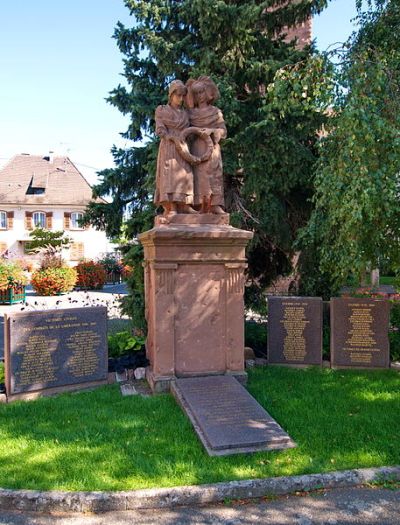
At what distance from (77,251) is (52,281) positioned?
21056 millimetres

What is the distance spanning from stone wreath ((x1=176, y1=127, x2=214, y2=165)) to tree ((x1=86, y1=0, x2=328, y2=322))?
71.3 inches

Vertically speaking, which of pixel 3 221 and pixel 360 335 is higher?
pixel 3 221

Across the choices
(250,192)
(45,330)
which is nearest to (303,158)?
(250,192)

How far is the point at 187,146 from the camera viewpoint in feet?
23.4

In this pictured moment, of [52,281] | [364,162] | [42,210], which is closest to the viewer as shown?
[364,162]

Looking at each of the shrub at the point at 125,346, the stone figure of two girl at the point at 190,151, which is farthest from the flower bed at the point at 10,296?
the stone figure of two girl at the point at 190,151

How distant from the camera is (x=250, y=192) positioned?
9.59 meters

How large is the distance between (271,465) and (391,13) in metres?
9.42

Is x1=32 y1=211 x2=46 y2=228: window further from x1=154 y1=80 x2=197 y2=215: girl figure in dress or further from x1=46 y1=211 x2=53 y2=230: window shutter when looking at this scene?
x1=154 y1=80 x2=197 y2=215: girl figure in dress

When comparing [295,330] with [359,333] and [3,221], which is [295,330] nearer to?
[359,333]

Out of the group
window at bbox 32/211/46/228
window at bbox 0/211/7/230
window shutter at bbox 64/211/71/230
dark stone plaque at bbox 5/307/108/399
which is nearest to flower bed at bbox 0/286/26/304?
dark stone plaque at bbox 5/307/108/399

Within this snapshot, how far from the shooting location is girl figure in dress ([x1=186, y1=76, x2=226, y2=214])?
283 inches

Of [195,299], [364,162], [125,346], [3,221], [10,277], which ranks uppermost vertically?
[3,221]

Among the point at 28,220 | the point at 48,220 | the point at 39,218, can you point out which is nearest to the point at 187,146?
the point at 48,220
